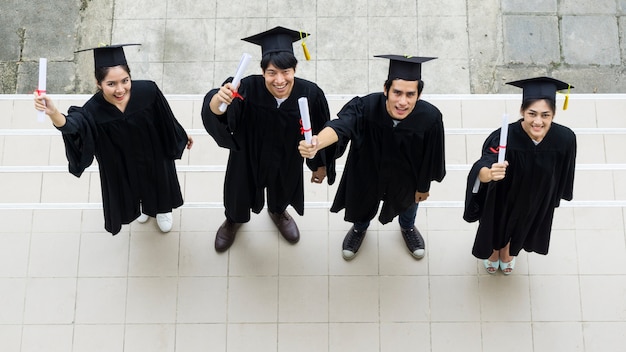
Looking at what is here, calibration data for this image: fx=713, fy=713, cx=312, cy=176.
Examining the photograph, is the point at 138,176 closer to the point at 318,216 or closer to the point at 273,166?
the point at 273,166

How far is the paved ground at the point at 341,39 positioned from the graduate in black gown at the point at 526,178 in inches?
80.3

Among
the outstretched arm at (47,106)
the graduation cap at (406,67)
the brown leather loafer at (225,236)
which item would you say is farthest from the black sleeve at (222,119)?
the brown leather loafer at (225,236)

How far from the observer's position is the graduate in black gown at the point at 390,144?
12.8ft

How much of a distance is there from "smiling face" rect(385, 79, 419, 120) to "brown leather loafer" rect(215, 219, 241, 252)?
169 centimetres

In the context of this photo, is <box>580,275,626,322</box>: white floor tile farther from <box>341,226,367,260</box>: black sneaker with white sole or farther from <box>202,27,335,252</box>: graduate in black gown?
<box>202,27,335,252</box>: graduate in black gown

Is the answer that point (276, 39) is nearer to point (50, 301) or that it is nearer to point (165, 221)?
point (165, 221)

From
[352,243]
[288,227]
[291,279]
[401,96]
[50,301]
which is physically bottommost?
[50,301]

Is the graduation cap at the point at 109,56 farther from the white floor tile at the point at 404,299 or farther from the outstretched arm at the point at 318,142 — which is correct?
the white floor tile at the point at 404,299

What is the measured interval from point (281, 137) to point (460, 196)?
169 centimetres

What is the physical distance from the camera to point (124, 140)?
435cm

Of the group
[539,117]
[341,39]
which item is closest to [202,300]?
[539,117]

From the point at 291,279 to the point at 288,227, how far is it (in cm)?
37

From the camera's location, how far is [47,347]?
4902 mm

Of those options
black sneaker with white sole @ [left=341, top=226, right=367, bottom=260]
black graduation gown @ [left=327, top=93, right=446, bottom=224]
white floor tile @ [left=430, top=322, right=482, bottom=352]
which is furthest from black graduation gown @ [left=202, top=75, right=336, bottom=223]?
white floor tile @ [left=430, top=322, right=482, bottom=352]
